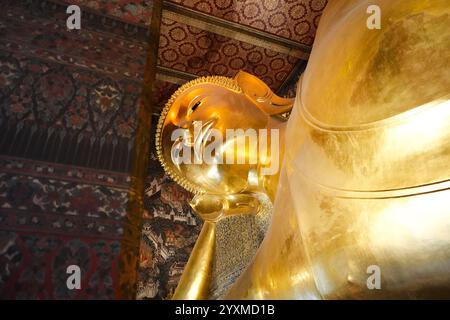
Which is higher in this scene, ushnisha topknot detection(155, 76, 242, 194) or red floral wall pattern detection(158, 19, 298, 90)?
red floral wall pattern detection(158, 19, 298, 90)

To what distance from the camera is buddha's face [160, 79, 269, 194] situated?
165 centimetres

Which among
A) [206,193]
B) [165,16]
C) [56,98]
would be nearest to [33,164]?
[56,98]

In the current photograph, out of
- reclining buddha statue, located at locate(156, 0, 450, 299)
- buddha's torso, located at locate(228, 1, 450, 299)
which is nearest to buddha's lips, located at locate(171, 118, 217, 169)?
reclining buddha statue, located at locate(156, 0, 450, 299)

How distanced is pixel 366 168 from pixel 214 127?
2.72 feet

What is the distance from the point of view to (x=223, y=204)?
181 cm

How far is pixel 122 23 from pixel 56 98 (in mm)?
308

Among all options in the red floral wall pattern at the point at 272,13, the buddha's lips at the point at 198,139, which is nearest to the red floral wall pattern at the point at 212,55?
the red floral wall pattern at the point at 272,13

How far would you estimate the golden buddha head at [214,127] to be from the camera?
1.65m

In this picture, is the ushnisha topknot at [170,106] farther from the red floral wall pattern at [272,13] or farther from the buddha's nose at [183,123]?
the red floral wall pattern at [272,13]

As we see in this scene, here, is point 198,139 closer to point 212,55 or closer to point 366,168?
point 366,168

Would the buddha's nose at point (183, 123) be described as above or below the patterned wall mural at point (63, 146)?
above

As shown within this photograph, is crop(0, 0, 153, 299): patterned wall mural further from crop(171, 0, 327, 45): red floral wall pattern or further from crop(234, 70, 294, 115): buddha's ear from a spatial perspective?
crop(171, 0, 327, 45): red floral wall pattern

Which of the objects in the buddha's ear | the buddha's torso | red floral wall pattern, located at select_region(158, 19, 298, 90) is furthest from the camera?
red floral wall pattern, located at select_region(158, 19, 298, 90)

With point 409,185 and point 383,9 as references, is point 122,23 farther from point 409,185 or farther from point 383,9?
point 409,185
